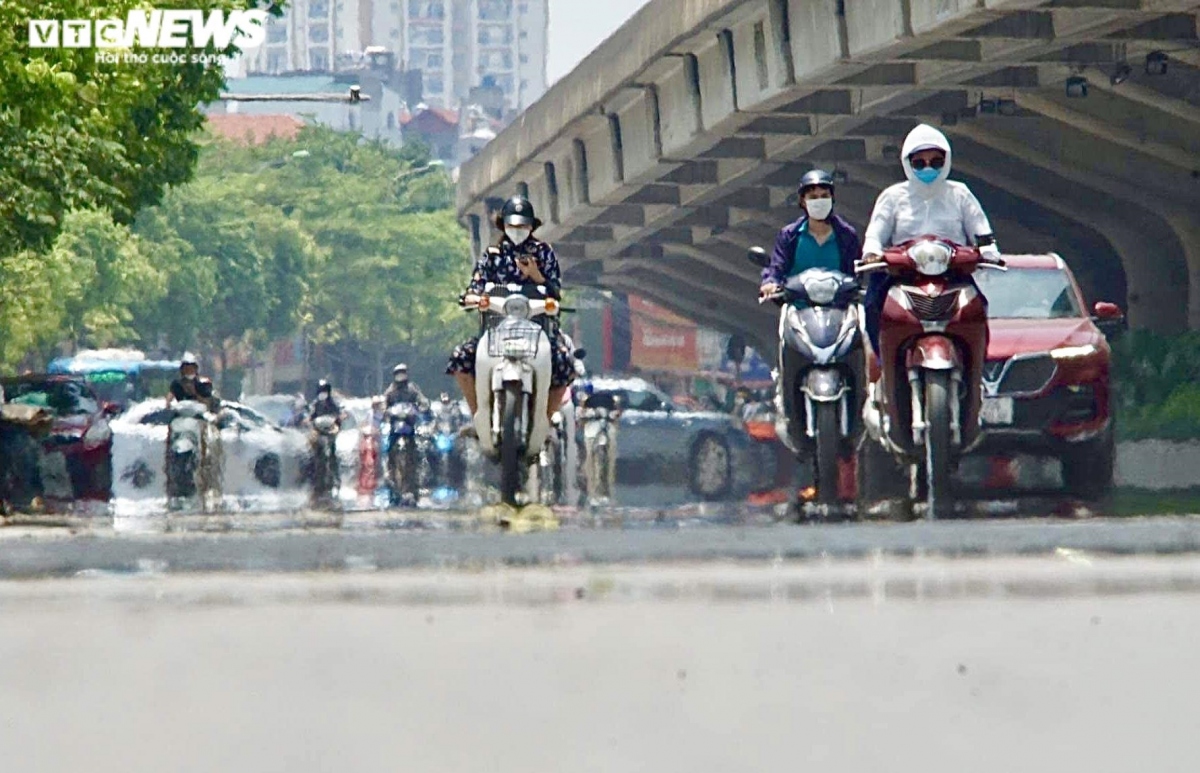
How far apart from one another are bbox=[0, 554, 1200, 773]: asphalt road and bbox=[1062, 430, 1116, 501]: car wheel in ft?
33.9

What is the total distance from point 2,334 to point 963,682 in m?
62.6

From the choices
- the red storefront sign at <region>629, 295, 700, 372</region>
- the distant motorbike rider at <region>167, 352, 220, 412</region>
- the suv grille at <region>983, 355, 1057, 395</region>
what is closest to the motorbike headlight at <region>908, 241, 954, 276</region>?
the suv grille at <region>983, 355, 1057, 395</region>

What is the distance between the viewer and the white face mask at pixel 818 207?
1548 cm

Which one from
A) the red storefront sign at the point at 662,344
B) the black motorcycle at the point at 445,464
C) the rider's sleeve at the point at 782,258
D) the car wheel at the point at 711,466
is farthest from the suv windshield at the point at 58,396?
the red storefront sign at the point at 662,344

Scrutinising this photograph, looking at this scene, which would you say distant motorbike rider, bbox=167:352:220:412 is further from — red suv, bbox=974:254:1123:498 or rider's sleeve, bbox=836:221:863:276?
rider's sleeve, bbox=836:221:863:276

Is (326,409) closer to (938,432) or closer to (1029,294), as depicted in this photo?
(1029,294)

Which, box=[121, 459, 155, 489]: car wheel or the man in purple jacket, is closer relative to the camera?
the man in purple jacket

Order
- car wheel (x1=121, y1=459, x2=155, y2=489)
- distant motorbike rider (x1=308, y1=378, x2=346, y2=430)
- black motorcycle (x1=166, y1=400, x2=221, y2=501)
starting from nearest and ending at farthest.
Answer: black motorcycle (x1=166, y1=400, x2=221, y2=501), distant motorbike rider (x1=308, y1=378, x2=346, y2=430), car wheel (x1=121, y1=459, x2=155, y2=489)

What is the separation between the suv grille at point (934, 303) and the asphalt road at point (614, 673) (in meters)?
5.77

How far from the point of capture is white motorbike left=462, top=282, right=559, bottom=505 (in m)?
15.2

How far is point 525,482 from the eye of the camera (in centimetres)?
1551

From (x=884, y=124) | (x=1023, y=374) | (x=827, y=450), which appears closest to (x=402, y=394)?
(x=884, y=124)

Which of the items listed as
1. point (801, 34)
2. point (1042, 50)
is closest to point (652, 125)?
point (801, 34)

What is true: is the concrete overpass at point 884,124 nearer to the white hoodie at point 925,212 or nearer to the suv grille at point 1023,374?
the suv grille at point 1023,374
